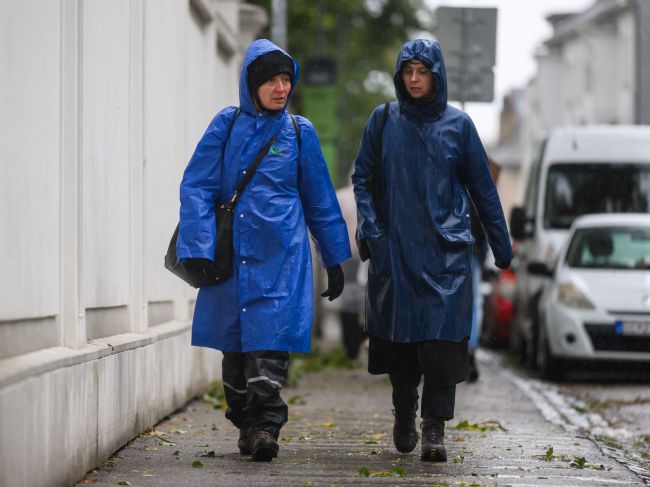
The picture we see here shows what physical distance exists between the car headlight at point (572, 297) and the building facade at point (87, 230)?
5230 millimetres

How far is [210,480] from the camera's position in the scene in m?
6.75

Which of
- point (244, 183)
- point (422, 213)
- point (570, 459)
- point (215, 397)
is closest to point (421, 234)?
point (422, 213)

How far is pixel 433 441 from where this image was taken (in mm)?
7648

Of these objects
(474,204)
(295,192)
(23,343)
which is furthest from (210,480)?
(474,204)

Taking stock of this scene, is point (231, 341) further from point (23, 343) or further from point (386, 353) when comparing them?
point (23, 343)

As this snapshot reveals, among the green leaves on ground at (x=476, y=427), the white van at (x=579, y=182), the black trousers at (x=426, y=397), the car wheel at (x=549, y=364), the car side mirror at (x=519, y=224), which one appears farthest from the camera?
the white van at (x=579, y=182)

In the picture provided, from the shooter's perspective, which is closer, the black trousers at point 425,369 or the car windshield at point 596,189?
the black trousers at point 425,369

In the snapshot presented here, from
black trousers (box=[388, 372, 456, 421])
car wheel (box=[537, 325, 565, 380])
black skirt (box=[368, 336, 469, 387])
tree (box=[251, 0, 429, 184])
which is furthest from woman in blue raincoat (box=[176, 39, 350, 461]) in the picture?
tree (box=[251, 0, 429, 184])

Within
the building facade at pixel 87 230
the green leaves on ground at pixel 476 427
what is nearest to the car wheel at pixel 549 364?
the building facade at pixel 87 230

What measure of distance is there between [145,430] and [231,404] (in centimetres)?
122

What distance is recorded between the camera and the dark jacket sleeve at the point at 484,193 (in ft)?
25.8

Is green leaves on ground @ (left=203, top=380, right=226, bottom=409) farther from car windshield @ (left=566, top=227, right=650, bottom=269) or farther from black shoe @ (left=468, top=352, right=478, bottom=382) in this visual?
car windshield @ (left=566, top=227, right=650, bottom=269)

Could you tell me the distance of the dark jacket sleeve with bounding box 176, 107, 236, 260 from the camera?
7.40 metres

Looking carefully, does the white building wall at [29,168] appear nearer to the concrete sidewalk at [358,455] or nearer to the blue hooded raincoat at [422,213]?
the concrete sidewalk at [358,455]
